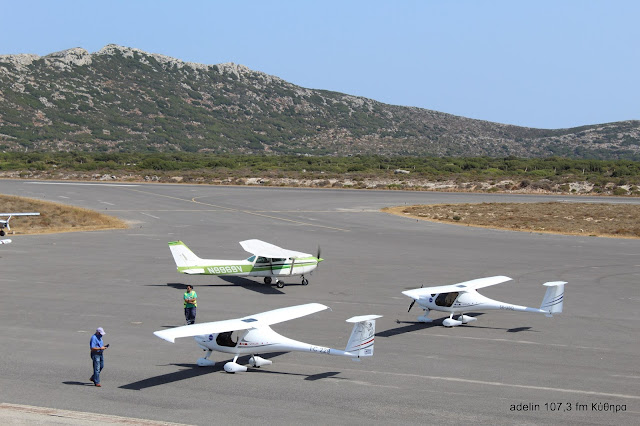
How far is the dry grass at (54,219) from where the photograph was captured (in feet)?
A: 202

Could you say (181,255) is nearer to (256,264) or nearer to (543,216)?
(256,264)

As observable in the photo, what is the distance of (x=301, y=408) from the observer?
59.3ft

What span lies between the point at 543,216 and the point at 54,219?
165 ft

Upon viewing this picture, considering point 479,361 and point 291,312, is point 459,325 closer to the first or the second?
point 479,361

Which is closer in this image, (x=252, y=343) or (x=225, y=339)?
(x=252, y=343)

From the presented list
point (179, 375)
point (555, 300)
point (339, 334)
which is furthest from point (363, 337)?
point (555, 300)

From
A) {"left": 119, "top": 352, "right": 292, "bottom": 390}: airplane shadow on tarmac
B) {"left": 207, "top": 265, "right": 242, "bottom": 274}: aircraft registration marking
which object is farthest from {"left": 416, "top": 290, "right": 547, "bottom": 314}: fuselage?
{"left": 207, "top": 265, "right": 242, "bottom": 274}: aircraft registration marking

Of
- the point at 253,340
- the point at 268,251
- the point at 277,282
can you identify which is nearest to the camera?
the point at 253,340

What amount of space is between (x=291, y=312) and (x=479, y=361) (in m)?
6.52

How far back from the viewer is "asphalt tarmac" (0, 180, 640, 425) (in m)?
18.3

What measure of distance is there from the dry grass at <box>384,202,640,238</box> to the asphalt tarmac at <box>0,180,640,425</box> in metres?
7.35

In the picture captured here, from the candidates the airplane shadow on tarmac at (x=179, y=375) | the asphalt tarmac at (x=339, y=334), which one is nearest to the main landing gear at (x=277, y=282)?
the asphalt tarmac at (x=339, y=334)

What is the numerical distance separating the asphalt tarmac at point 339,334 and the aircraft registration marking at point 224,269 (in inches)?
39.3

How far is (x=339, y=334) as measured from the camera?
25.9 meters
